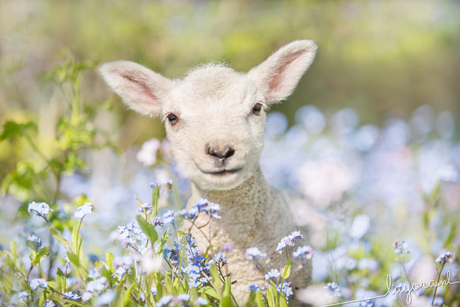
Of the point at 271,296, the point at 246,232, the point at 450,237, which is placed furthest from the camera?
the point at 450,237

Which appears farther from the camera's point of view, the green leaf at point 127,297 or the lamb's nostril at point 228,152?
the lamb's nostril at point 228,152

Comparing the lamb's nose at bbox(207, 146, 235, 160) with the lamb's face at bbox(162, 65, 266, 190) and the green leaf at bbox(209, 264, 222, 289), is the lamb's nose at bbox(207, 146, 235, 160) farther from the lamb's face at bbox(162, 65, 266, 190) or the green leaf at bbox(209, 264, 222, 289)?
the green leaf at bbox(209, 264, 222, 289)

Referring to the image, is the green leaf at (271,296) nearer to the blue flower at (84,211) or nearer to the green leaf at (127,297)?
the green leaf at (127,297)

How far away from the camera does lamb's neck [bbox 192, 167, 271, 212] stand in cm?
203

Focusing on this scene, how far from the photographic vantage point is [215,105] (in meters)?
1.95

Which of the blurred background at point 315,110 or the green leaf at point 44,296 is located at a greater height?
the blurred background at point 315,110

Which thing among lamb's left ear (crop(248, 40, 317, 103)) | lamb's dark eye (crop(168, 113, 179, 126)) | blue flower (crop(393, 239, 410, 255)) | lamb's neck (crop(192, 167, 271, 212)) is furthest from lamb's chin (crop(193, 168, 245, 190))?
blue flower (crop(393, 239, 410, 255))

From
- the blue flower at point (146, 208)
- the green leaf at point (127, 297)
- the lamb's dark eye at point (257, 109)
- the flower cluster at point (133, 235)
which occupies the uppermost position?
the lamb's dark eye at point (257, 109)

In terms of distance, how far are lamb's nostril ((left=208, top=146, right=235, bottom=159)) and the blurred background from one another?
2.85 feet

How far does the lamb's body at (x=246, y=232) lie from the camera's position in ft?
6.54

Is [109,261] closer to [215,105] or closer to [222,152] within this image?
[222,152]

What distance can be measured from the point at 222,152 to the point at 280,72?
2.89 feet

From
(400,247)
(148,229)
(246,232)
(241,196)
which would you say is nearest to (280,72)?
(241,196)

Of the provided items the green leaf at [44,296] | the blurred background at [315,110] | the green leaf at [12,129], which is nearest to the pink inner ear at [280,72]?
the blurred background at [315,110]
